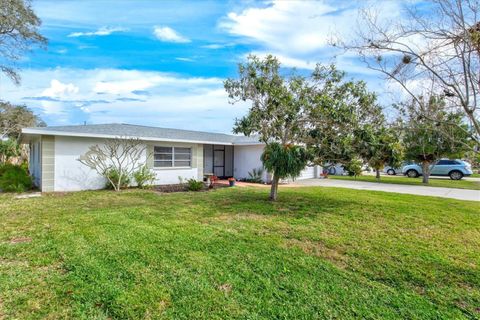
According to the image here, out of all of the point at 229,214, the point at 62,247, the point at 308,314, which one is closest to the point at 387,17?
the point at 308,314

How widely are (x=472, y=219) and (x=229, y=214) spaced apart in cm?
690

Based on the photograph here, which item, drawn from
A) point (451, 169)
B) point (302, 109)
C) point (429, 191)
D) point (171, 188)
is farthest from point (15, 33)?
point (451, 169)

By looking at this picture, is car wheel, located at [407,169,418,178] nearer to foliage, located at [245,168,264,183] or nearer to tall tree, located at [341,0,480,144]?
foliage, located at [245,168,264,183]

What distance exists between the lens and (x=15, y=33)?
16484mm

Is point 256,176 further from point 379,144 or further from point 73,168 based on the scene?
point 73,168

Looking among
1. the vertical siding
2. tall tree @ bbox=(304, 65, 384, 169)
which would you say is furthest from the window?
tall tree @ bbox=(304, 65, 384, 169)

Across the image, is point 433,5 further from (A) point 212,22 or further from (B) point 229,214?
(A) point 212,22

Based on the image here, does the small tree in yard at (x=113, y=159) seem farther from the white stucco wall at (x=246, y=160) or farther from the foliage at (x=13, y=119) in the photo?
the foliage at (x=13, y=119)

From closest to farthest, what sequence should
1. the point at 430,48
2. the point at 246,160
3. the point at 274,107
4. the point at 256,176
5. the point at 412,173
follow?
1. the point at 430,48
2. the point at 274,107
3. the point at 256,176
4. the point at 246,160
5. the point at 412,173

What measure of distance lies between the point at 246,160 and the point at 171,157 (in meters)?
5.43

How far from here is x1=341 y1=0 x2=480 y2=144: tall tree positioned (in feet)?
12.1

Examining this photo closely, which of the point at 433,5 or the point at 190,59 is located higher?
the point at 190,59

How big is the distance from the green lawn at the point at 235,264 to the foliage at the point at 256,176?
9.13m

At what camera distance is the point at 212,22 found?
9.70 meters
